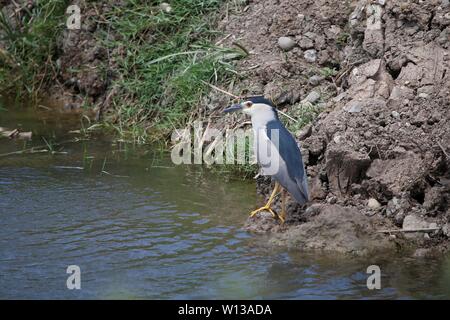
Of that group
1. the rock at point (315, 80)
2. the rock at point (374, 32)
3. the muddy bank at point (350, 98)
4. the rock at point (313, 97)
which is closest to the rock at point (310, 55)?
the muddy bank at point (350, 98)

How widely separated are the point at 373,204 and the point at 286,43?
8.69 feet

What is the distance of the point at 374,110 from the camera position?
23.9 feet

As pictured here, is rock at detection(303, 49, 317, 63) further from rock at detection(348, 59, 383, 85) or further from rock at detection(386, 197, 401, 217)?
rock at detection(386, 197, 401, 217)

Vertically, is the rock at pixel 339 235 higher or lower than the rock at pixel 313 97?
lower

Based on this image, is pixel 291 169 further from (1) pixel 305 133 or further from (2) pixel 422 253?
(2) pixel 422 253

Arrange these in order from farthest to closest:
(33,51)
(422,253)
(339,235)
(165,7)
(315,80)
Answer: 1. (33,51)
2. (165,7)
3. (315,80)
4. (339,235)
5. (422,253)

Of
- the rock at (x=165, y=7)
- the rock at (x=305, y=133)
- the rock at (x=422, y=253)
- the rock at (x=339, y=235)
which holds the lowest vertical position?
the rock at (x=422, y=253)

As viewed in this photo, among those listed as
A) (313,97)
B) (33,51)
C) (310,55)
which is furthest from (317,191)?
(33,51)

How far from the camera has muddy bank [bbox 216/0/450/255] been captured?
6586mm

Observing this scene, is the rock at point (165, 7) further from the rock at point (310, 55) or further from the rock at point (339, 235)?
the rock at point (339, 235)

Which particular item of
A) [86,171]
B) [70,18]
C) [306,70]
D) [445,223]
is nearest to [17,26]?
[70,18]

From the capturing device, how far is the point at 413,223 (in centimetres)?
655

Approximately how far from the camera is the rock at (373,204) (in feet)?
22.4
